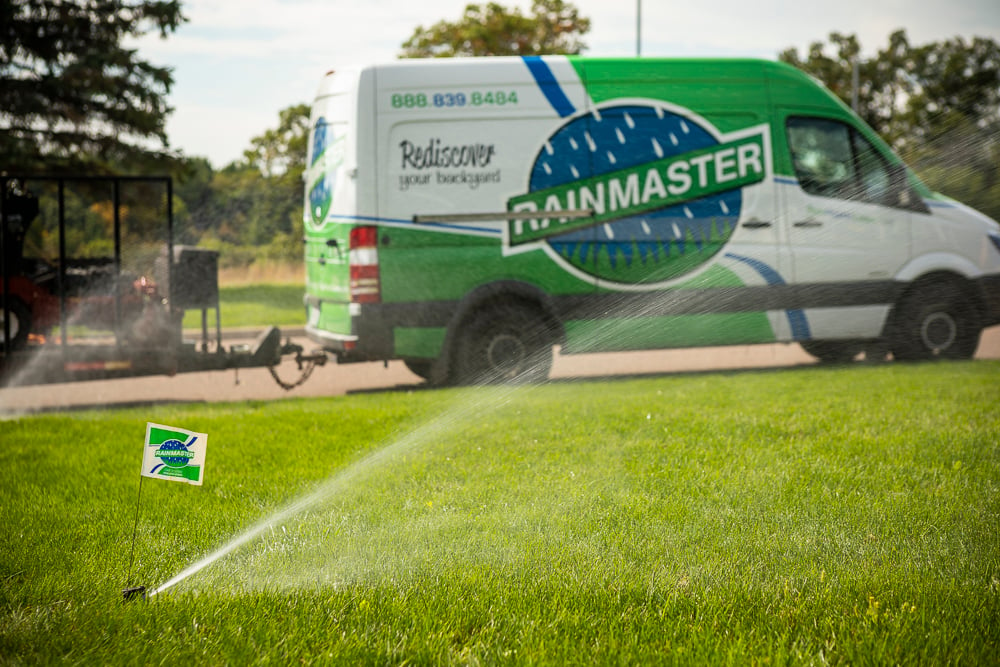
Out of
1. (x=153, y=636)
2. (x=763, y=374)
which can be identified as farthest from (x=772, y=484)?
(x=763, y=374)

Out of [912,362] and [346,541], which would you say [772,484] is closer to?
[346,541]

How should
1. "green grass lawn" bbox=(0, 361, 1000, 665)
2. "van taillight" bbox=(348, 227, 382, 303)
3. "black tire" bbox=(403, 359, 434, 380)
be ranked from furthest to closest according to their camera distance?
"black tire" bbox=(403, 359, 434, 380) < "van taillight" bbox=(348, 227, 382, 303) < "green grass lawn" bbox=(0, 361, 1000, 665)

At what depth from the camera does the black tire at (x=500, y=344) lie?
348 inches

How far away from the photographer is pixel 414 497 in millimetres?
4902

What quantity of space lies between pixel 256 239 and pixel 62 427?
2000cm

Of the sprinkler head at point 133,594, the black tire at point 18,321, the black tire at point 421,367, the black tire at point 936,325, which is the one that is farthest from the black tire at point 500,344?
the sprinkler head at point 133,594

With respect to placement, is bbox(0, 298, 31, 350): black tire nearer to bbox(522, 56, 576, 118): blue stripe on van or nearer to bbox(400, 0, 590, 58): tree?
bbox(522, 56, 576, 118): blue stripe on van

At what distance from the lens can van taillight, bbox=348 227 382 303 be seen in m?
8.42

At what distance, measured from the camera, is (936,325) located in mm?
9852

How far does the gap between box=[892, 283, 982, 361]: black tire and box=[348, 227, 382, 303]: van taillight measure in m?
5.22

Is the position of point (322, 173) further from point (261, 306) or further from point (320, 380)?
point (261, 306)

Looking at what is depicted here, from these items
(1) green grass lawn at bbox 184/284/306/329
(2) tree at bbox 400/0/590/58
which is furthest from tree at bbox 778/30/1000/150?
(1) green grass lawn at bbox 184/284/306/329

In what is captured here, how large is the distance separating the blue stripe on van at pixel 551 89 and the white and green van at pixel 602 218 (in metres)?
0.01

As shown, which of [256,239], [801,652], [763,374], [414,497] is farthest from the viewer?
[256,239]
